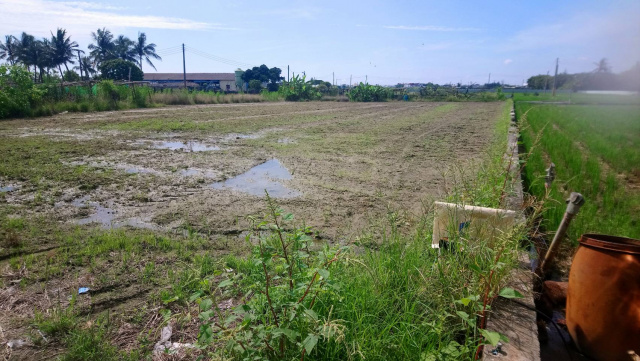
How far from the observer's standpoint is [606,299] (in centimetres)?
192

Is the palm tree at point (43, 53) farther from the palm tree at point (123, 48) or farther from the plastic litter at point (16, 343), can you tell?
the plastic litter at point (16, 343)

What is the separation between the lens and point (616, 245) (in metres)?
1.96

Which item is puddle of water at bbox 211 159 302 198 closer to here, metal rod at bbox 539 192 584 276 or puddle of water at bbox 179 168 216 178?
puddle of water at bbox 179 168 216 178

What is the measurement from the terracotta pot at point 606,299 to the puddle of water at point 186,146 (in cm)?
718

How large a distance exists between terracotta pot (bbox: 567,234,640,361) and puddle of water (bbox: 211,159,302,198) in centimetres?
334

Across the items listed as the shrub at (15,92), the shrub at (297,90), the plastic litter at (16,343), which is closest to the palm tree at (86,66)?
A: the shrub at (297,90)

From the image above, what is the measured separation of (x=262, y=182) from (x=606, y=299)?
171 inches

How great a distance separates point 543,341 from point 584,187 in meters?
3.07

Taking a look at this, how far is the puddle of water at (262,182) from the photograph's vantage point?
4.95 meters

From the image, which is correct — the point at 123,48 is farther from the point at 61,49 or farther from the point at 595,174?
the point at 595,174

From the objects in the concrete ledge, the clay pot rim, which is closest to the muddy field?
the concrete ledge

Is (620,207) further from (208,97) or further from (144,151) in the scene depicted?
(208,97)

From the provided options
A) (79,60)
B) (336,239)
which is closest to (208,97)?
(336,239)

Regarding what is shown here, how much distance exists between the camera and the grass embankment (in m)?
3.47
